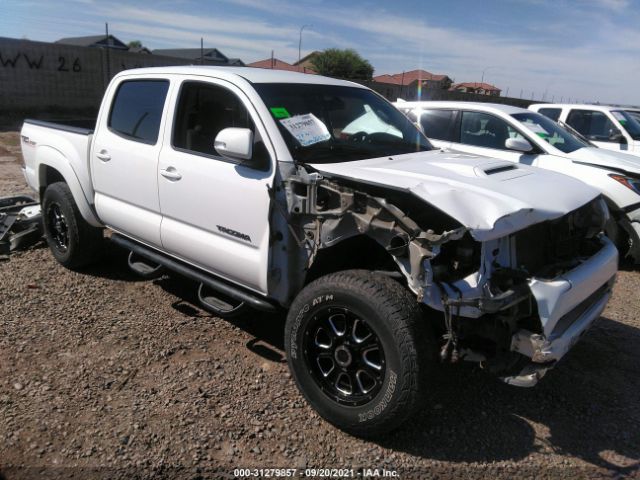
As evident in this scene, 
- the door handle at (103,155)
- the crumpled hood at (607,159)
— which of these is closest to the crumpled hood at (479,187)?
the door handle at (103,155)

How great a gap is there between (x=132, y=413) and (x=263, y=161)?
1675mm

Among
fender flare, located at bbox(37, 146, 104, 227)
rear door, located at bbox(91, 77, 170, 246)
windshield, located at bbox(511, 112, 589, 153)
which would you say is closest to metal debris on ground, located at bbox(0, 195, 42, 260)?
fender flare, located at bbox(37, 146, 104, 227)

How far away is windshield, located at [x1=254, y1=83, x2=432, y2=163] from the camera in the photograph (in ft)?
10.9

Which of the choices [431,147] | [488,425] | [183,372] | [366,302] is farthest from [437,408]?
[431,147]

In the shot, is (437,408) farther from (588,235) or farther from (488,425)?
(588,235)

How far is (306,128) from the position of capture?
Answer: 3393 millimetres

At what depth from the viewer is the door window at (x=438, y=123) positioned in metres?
7.25

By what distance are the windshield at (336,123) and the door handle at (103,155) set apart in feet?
5.30

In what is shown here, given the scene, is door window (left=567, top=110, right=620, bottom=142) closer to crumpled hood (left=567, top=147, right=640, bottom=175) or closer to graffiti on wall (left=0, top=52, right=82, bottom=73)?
crumpled hood (left=567, top=147, right=640, bottom=175)

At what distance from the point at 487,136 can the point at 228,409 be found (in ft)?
17.6

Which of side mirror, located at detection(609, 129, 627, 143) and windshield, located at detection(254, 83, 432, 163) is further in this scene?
side mirror, located at detection(609, 129, 627, 143)

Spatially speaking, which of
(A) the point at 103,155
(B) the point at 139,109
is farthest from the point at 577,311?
(A) the point at 103,155

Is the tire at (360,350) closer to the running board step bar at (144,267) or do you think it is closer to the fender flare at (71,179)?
the running board step bar at (144,267)

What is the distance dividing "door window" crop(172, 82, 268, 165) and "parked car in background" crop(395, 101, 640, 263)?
12.7 ft
